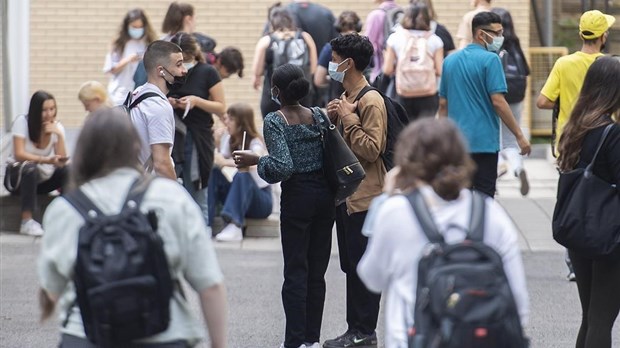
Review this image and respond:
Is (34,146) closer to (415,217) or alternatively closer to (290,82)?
(290,82)

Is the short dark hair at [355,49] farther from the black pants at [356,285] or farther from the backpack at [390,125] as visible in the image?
the black pants at [356,285]

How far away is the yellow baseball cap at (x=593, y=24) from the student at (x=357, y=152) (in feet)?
6.23

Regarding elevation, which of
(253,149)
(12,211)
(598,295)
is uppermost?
(598,295)

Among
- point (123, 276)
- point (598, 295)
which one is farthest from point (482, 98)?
point (123, 276)

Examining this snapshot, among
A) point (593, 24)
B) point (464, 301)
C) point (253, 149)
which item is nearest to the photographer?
point (464, 301)

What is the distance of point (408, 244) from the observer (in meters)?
4.55

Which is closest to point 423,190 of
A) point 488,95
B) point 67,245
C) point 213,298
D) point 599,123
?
point 213,298

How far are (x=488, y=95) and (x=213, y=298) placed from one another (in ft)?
17.4

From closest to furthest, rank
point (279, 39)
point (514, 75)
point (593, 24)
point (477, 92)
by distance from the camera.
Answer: point (593, 24) < point (477, 92) < point (514, 75) < point (279, 39)

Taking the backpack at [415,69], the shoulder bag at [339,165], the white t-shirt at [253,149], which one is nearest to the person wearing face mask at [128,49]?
the white t-shirt at [253,149]

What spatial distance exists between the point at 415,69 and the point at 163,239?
27.7 ft

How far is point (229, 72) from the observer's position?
41.6 ft

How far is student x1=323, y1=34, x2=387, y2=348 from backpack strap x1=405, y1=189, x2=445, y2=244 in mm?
3193

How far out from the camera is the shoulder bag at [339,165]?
7469mm
